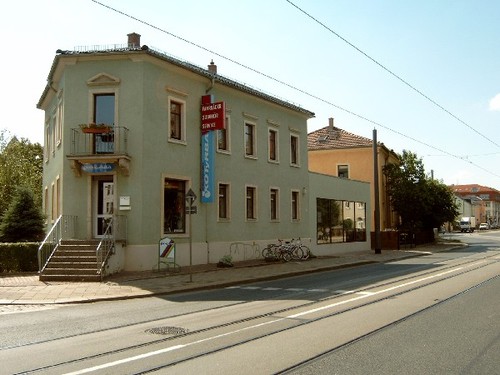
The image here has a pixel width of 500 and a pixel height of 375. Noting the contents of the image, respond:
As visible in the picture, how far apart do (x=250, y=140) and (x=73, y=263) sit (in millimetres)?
11968

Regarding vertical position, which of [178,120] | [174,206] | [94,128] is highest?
[178,120]

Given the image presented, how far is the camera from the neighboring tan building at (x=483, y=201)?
470 feet

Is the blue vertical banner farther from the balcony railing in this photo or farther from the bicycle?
the bicycle

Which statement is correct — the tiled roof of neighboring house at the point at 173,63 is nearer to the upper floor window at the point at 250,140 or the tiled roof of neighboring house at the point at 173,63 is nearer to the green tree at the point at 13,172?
the upper floor window at the point at 250,140

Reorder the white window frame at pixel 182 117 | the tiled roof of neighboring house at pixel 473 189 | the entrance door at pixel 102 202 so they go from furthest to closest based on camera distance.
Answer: the tiled roof of neighboring house at pixel 473 189 < the white window frame at pixel 182 117 < the entrance door at pixel 102 202

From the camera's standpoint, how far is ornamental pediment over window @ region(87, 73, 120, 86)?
20.0 metres

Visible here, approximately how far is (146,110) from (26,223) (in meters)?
7.73

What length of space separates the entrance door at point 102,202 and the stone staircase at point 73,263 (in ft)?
4.88

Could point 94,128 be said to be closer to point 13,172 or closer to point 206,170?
point 206,170

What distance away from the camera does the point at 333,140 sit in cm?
4503

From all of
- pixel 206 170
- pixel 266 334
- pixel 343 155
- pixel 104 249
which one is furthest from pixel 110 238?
pixel 343 155

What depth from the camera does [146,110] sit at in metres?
19.9

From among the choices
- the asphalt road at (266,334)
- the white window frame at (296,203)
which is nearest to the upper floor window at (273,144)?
the white window frame at (296,203)

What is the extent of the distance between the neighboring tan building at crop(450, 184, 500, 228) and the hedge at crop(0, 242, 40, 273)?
13434 cm
